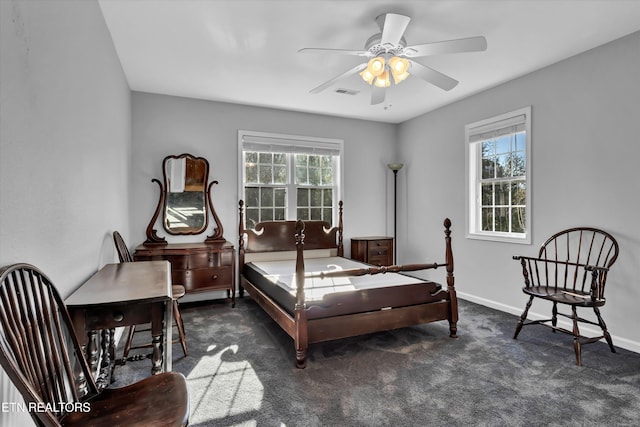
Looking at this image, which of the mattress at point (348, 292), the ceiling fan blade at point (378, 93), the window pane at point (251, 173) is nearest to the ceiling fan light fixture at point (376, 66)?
the ceiling fan blade at point (378, 93)

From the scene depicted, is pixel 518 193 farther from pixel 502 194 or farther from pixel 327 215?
pixel 327 215

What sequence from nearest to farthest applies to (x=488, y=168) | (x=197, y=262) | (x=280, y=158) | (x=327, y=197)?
1. (x=197, y=262)
2. (x=488, y=168)
3. (x=280, y=158)
4. (x=327, y=197)

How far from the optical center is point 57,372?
3.83ft

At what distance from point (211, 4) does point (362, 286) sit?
8.38 ft

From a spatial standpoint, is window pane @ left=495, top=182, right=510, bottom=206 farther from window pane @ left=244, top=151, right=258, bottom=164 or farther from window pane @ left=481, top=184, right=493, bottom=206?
window pane @ left=244, top=151, right=258, bottom=164

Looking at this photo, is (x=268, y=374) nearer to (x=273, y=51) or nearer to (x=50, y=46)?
(x=50, y=46)

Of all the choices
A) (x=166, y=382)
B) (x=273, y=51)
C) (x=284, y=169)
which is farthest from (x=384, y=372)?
(x=284, y=169)

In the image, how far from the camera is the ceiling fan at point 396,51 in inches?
90.2

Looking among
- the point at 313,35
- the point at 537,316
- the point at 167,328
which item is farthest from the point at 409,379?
the point at 313,35

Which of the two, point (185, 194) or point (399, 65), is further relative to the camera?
point (185, 194)

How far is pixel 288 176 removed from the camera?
5.12 meters

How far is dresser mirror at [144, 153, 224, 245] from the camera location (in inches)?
172

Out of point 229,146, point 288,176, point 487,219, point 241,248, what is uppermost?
point 229,146

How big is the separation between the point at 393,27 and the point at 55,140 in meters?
2.02
